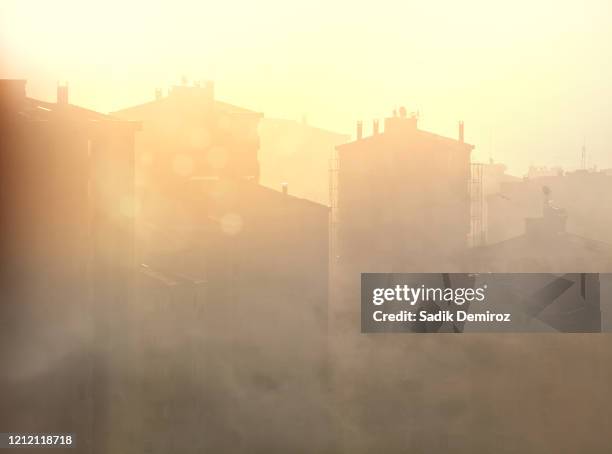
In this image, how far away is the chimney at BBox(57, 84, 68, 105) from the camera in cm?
592

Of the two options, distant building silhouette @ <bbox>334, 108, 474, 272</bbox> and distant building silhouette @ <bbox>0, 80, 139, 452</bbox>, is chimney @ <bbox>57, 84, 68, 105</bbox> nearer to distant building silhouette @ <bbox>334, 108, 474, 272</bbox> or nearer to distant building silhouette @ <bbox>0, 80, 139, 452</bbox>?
distant building silhouette @ <bbox>0, 80, 139, 452</bbox>

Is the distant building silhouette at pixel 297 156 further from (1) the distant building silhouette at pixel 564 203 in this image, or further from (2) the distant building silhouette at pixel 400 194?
(1) the distant building silhouette at pixel 564 203

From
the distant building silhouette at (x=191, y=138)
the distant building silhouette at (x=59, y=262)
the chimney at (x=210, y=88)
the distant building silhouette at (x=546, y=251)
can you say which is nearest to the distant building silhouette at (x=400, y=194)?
the distant building silhouette at (x=546, y=251)

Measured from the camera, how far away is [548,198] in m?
7.77

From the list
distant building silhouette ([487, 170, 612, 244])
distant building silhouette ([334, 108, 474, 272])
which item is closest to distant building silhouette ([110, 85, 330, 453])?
distant building silhouette ([334, 108, 474, 272])

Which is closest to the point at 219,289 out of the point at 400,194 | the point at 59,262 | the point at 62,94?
the point at 59,262

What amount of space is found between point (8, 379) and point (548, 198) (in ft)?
18.0

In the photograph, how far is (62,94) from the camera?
5.98 meters

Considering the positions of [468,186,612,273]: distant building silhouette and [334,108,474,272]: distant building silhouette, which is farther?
[334,108,474,272]: distant building silhouette

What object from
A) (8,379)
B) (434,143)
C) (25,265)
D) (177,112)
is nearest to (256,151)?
(177,112)

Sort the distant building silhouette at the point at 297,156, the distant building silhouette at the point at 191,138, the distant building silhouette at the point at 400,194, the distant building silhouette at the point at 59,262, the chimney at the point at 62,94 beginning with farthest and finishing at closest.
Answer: the distant building silhouette at the point at 400,194 → the distant building silhouette at the point at 297,156 → the distant building silhouette at the point at 191,138 → the chimney at the point at 62,94 → the distant building silhouette at the point at 59,262

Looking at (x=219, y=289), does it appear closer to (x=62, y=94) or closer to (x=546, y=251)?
(x=62, y=94)

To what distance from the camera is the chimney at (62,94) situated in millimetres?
5922

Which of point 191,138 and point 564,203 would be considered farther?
point 191,138
